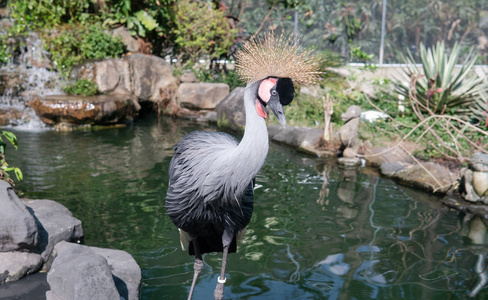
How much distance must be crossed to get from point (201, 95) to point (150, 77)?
5.01 feet

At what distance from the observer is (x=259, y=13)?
16359 millimetres

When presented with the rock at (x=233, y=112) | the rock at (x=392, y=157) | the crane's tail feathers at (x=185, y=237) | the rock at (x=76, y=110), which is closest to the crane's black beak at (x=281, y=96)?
A: the crane's tail feathers at (x=185, y=237)

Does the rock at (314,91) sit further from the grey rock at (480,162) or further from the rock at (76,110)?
the grey rock at (480,162)

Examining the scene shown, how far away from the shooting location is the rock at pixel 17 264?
411cm

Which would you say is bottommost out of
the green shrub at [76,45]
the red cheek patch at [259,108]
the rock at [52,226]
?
the rock at [52,226]

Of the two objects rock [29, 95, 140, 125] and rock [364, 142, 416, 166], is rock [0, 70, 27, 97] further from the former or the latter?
rock [364, 142, 416, 166]

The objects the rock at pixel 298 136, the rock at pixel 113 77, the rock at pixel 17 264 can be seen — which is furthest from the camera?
the rock at pixel 113 77

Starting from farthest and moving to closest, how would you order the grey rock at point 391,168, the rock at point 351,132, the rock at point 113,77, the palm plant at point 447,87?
the rock at point 113,77 → the palm plant at point 447,87 → the rock at point 351,132 → the grey rock at point 391,168

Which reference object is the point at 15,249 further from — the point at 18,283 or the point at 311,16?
the point at 311,16

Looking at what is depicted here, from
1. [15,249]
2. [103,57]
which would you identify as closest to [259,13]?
[103,57]

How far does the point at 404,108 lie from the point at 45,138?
7399 mm

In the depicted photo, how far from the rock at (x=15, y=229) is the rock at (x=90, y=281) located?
1.08 feet

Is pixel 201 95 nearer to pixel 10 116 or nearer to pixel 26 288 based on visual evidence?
pixel 10 116

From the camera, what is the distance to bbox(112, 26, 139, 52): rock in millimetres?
13867
